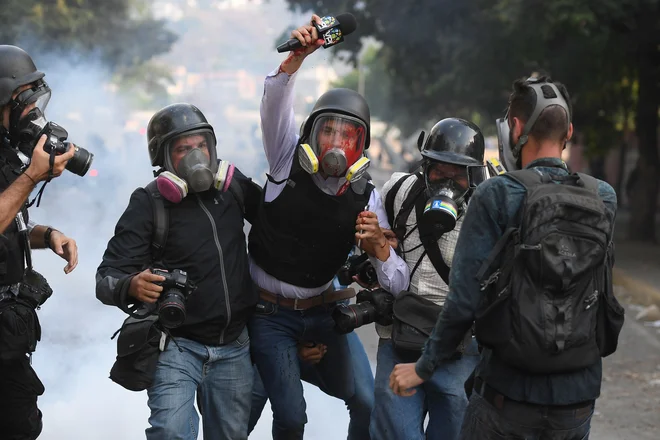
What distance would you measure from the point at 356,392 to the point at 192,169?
133cm

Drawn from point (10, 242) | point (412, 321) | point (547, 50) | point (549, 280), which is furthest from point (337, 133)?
point (547, 50)

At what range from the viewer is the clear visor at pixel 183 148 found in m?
3.95

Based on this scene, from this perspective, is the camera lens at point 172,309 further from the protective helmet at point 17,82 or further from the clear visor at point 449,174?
the clear visor at point 449,174

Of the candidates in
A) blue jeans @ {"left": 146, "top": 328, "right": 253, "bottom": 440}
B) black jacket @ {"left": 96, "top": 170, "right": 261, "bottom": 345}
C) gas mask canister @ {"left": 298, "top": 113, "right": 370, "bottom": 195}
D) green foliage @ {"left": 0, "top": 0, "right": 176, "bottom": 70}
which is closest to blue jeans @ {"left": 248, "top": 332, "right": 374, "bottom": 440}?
blue jeans @ {"left": 146, "top": 328, "right": 253, "bottom": 440}

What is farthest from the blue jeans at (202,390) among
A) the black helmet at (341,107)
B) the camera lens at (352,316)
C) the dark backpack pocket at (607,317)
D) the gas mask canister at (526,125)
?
the dark backpack pocket at (607,317)

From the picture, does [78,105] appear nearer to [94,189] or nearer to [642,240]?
[94,189]

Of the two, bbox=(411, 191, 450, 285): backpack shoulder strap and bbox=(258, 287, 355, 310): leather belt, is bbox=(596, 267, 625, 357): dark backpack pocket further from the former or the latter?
bbox=(258, 287, 355, 310): leather belt

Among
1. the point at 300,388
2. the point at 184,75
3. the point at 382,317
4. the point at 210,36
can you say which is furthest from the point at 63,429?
the point at 210,36

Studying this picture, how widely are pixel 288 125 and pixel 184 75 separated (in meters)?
119

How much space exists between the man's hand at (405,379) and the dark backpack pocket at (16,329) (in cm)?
158

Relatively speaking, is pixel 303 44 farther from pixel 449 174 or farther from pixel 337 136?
pixel 449 174

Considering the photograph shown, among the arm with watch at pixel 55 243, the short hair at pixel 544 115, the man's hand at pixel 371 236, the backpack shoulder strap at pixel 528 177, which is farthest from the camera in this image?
the arm with watch at pixel 55 243

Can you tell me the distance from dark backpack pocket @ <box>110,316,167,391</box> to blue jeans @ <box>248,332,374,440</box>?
72 cm

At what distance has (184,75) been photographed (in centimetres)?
12056
